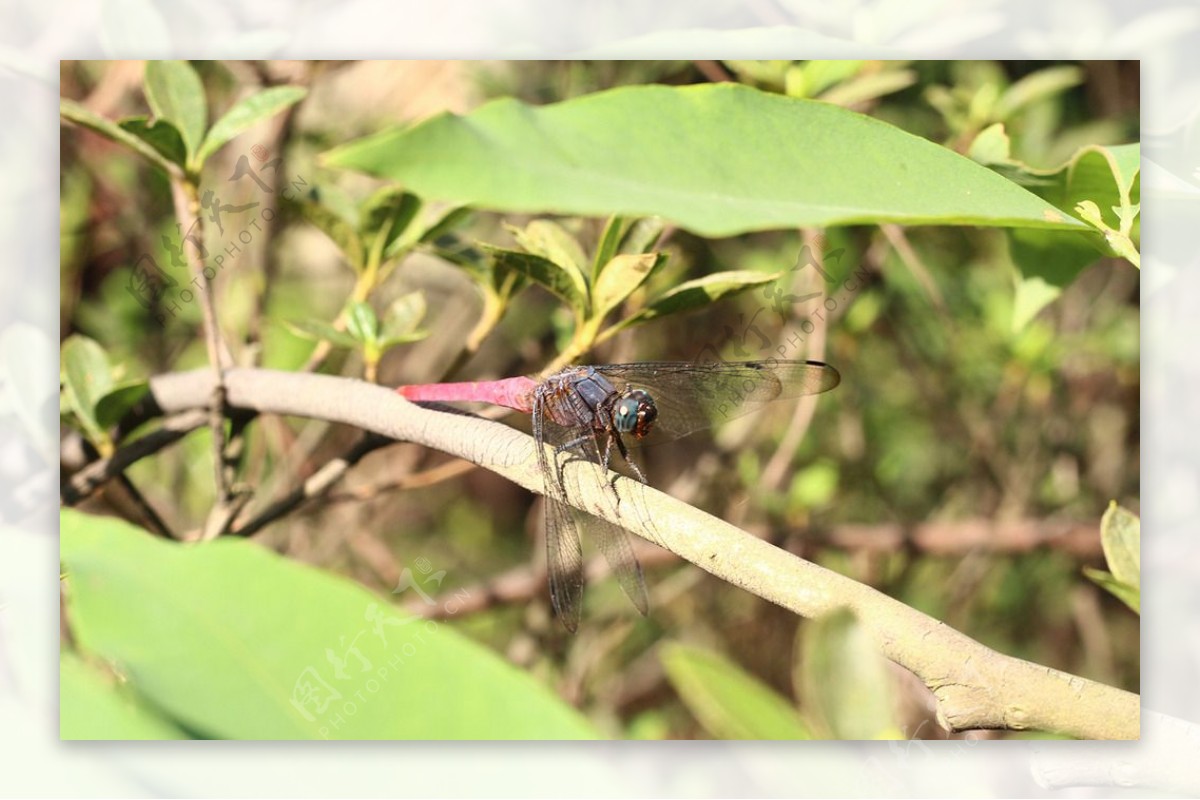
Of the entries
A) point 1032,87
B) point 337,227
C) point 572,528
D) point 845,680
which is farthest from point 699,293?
point 1032,87

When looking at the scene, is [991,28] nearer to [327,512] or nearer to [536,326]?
[536,326]

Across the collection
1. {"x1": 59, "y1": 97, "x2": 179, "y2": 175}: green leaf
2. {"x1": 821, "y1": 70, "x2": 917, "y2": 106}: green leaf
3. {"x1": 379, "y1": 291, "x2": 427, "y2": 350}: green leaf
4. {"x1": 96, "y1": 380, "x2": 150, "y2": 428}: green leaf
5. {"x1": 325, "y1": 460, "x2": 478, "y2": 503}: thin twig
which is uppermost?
{"x1": 821, "y1": 70, "x2": 917, "y2": 106}: green leaf

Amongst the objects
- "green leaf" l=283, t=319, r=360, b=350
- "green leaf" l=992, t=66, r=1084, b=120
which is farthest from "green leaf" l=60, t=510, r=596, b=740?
"green leaf" l=992, t=66, r=1084, b=120

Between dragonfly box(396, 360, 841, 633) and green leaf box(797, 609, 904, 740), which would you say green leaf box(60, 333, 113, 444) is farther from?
green leaf box(797, 609, 904, 740)

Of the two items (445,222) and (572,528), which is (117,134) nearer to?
(445,222)

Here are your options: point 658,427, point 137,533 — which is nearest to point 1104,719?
point 137,533

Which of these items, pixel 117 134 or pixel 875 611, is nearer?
pixel 875 611
